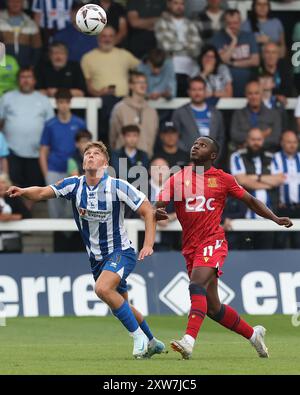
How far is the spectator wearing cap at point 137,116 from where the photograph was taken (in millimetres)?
18156

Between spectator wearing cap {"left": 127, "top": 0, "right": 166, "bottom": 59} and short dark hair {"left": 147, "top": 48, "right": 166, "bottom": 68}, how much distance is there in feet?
3.16

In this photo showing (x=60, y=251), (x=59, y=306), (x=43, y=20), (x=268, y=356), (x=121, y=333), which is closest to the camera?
(x=268, y=356)

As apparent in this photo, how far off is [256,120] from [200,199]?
7.23 metres

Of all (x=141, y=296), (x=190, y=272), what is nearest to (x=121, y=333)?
(x=141, y=296)

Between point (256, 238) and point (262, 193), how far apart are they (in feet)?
2.28

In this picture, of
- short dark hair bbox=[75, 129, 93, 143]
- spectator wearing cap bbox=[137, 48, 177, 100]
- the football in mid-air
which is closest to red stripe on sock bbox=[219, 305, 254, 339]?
the football in mid-air

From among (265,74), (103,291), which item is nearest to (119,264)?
(103,291)

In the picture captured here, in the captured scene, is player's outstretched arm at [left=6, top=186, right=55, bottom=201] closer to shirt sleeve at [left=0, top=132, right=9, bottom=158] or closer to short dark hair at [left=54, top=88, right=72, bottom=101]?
shirt sleeve at [left=0, top=132, right=9, bottom=158]

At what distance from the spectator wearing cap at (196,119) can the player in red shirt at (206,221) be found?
6.49 m

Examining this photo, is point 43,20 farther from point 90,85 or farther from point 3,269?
point 3,269

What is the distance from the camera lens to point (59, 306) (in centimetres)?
1681

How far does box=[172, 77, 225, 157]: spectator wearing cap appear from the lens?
18219mm

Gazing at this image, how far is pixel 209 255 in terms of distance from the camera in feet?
37.3

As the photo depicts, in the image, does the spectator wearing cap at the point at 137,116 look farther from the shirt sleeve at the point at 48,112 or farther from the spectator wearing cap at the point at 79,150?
the shirt sleeve at the point at 48,112
